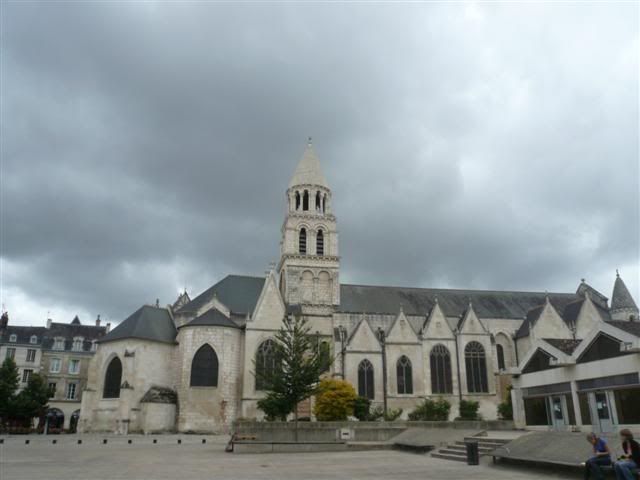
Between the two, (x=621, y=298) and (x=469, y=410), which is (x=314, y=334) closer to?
(x=469, y=410)

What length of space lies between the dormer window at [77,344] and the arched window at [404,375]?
123 ft

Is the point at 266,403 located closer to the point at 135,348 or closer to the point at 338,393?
the point at 338,393

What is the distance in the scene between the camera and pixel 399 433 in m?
25.7

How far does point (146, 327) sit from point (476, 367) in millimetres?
28522

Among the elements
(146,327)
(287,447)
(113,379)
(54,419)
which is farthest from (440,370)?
(54,419)

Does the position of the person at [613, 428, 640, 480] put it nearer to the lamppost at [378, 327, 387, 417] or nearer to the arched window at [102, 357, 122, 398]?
the lamppost at [378, 327, 387, 417]

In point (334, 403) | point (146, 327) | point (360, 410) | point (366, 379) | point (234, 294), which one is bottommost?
point (360, 410)

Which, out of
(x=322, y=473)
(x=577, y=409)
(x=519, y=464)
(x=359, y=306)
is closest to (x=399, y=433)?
(x=577, y=409)

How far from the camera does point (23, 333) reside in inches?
2168

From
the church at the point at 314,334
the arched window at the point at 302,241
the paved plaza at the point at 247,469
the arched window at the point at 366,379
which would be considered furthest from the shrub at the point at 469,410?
the paved plaza at the point at 247,469

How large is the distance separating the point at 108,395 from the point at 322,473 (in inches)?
1219

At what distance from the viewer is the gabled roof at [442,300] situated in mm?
46781

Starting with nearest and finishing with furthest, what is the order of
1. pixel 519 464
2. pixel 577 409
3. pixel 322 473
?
pixel 322 473
pixel 519 464
pixel 577 409

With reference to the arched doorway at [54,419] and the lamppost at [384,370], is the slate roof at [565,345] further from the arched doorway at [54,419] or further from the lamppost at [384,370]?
the arched doorway at [54,419]
